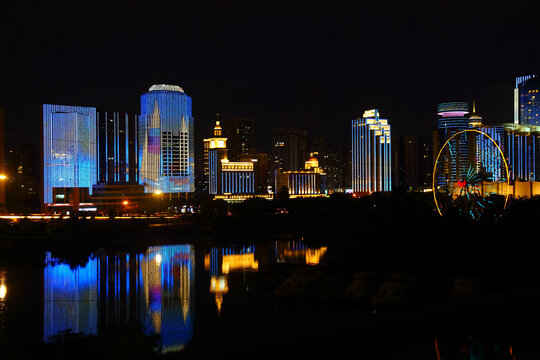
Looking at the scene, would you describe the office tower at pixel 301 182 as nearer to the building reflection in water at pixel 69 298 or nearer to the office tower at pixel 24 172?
the office tower at pixel 24 172

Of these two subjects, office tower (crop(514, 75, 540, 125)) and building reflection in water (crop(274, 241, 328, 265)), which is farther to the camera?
office tower (crop(514, 75, 540, 125))

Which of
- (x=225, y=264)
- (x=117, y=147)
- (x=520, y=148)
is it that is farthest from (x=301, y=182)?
(x=225, y=264)

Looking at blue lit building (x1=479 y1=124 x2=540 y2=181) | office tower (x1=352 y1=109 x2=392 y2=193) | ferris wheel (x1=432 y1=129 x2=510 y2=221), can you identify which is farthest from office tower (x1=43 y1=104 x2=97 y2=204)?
office tower (x1=352 y1=109 x2=392 y2=193)

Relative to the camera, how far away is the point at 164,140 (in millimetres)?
48469

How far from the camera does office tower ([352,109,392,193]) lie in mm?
60656

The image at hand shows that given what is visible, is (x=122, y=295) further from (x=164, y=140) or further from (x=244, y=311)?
(x=164, y=140)

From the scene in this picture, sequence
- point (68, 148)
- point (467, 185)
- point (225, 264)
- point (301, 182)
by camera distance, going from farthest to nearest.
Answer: point (301, 182)
point (68, 148)
point (225, 264)
point (467, 185)

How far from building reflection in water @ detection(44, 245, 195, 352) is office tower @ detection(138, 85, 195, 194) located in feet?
92.4

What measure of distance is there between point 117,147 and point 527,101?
130 feet

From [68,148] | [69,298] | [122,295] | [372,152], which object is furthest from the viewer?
[372,152]

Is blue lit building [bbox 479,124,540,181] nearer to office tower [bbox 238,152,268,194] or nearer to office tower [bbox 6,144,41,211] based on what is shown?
office tower [bbox 238,152,268,194]

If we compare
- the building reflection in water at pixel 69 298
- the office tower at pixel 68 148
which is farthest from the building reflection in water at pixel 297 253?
the office tower at pixel 68 148

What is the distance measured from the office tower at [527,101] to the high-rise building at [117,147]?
37802mm

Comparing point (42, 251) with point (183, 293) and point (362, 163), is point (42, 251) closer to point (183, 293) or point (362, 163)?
point (183, 293)
